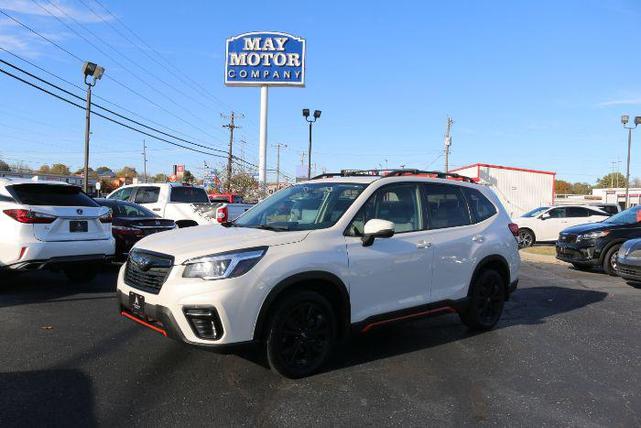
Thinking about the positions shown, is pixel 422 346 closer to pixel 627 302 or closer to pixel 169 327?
pixel 169 327

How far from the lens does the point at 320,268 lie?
14.8 ft

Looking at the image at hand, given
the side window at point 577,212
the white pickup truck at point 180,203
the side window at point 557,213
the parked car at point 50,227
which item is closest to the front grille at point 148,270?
the parked car at point 50,227

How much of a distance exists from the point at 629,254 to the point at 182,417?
8972mm

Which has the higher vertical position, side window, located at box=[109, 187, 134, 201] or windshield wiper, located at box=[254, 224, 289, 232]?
side window, located at box=[109, 187, 134, 201]

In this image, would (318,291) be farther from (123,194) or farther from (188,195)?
(123,194)

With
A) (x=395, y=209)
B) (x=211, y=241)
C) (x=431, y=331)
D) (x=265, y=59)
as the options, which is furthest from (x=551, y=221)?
(x=265, y=59)

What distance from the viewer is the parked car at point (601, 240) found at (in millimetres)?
11703

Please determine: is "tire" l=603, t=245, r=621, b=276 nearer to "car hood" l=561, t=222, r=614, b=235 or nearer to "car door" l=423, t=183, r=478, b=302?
"car hood" l=561, t=222, r=614, b=235

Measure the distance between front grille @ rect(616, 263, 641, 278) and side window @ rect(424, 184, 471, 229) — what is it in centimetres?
525

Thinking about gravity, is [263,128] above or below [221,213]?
above

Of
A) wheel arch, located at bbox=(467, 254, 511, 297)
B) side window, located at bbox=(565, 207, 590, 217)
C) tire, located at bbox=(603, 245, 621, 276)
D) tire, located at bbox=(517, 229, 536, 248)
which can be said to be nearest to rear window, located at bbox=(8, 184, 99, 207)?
wheel arch, located at bbox=(467, 254, 511, 297)

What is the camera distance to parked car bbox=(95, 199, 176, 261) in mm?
10117

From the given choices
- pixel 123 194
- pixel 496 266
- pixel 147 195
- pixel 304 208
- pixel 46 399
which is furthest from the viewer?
pixel 123 194

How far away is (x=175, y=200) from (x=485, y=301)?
895 cm
